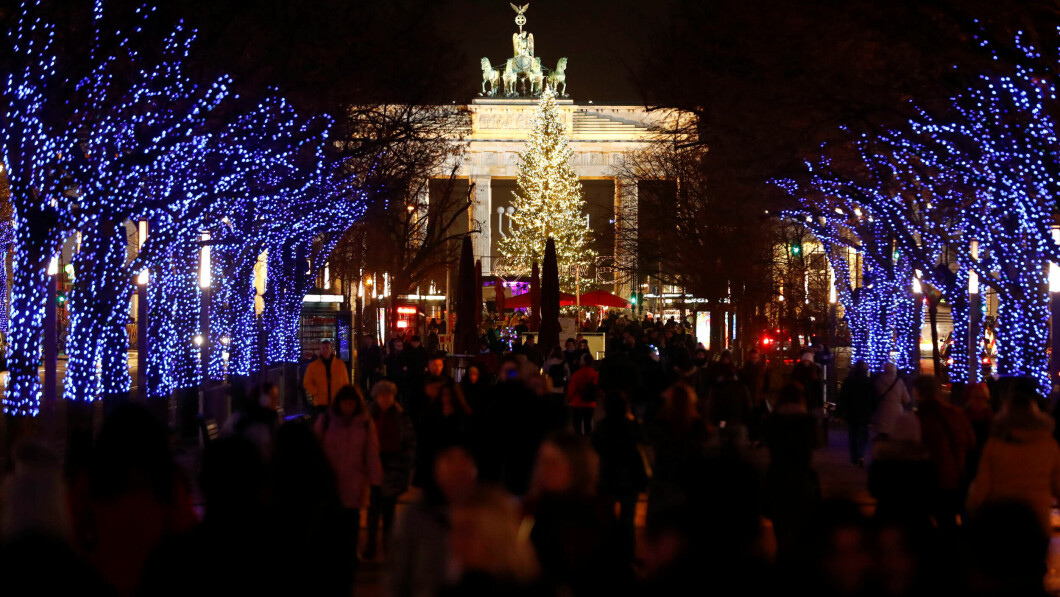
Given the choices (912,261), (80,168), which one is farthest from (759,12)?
(80,168)

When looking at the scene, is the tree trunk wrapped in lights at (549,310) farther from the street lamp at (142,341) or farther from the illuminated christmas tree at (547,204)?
the illuminated christmas tree at (547,204)

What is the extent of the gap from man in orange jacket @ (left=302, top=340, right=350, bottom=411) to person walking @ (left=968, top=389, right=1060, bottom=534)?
8.75 metres

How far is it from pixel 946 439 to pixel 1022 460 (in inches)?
78.0

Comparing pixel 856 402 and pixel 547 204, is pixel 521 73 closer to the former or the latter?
pixel 547 204

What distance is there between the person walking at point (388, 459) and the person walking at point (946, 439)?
4.19 metres

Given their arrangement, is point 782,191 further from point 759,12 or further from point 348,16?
point 348,16

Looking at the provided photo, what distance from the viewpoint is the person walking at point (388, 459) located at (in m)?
10.8

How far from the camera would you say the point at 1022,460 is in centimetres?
872

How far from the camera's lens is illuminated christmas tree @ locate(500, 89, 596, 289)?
270 ft

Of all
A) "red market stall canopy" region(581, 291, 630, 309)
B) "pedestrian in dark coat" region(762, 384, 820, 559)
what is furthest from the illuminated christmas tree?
"pedestrian in dark coat" region(762, 384, 820, 559)

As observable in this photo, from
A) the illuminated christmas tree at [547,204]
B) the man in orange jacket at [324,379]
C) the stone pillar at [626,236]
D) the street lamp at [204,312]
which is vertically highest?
the illuminated christmas tree at [547,204]

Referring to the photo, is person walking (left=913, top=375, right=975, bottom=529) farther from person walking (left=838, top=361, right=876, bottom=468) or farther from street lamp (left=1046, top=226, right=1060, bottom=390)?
street lamp (left=1046, top=226, right=1060, bottom=390)

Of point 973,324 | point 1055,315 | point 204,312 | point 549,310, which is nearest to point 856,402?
point 1055,315

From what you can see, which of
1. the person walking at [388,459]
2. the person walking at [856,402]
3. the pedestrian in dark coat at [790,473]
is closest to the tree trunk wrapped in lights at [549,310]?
the person walking at [856,402]
